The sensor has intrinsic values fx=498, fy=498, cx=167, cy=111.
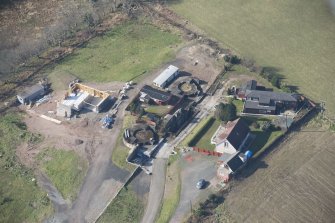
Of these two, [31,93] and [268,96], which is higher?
[268,96]

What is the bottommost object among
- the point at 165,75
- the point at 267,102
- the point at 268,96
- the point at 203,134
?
the point at 203,134

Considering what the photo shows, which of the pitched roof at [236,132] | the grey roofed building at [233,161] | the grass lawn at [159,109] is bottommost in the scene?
the grass lawn at [159,109]

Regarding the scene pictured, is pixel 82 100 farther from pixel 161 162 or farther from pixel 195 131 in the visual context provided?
pixel 195 131

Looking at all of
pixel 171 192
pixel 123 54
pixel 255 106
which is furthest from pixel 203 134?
pixel 123 54

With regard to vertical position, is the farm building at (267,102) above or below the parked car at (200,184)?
above

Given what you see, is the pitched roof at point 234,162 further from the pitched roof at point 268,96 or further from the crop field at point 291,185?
the pitched roof at point 268,96

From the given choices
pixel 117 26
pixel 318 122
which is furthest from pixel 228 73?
pixel 117 26

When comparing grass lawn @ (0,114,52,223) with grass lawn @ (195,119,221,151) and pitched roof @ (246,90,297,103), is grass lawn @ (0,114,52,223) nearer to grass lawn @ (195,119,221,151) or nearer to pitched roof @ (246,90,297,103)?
grass lawn @ (195,119,221,151)

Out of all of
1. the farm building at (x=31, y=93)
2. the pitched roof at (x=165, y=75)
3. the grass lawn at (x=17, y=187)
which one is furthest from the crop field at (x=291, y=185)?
the farm building at (x=31, y=93)
